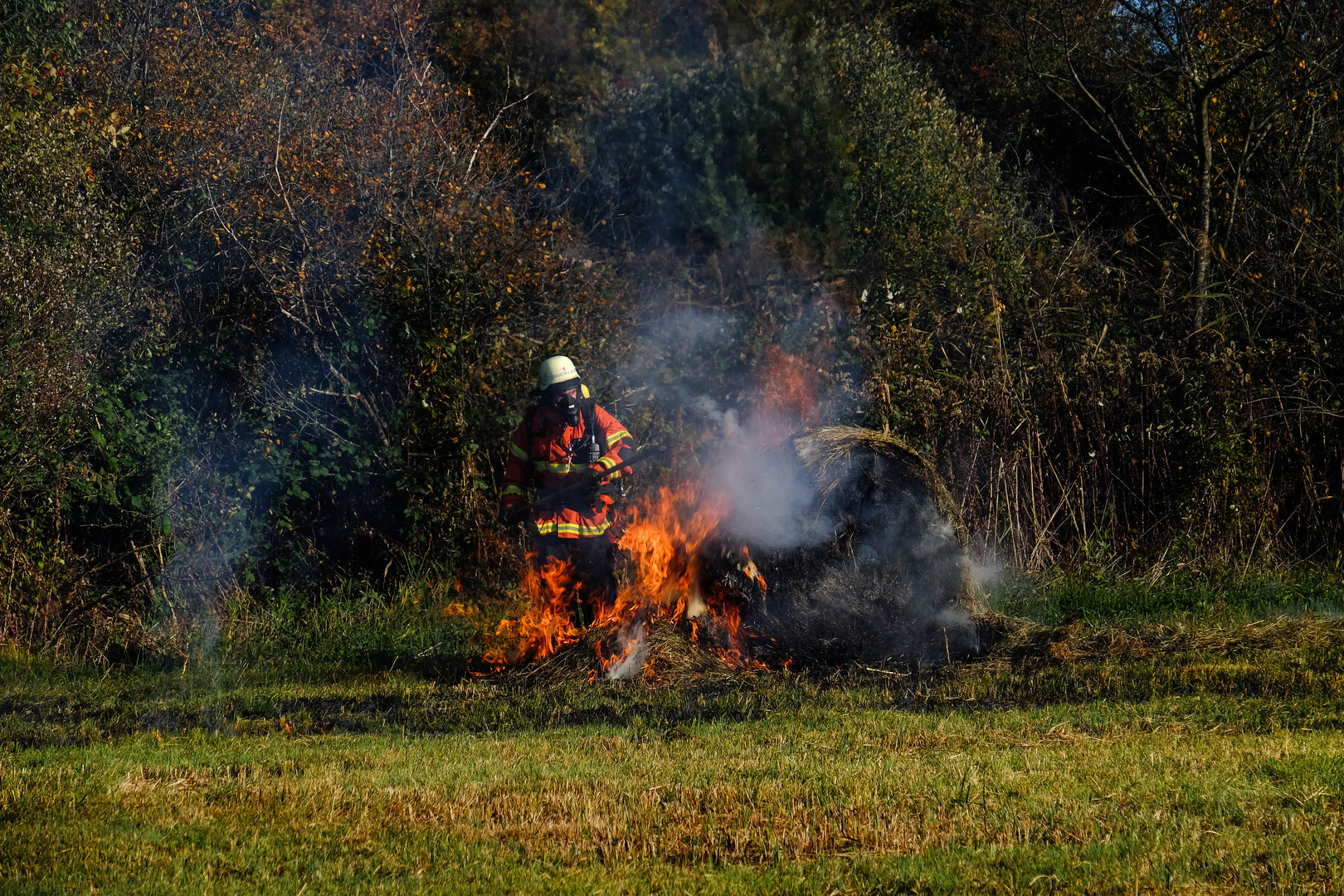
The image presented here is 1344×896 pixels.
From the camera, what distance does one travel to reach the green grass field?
4.46 m

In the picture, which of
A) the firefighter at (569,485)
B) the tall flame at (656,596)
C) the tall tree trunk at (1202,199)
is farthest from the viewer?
the tall tree trunk at (1202,199)

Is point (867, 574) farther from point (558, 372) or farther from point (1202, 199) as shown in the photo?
point (1202, 199)

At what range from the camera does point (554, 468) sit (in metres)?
9.13

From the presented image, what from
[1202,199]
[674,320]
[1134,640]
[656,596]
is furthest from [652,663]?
[1202,199]

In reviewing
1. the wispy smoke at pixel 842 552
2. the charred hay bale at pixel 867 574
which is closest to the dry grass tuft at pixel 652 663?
the wispy smoke at pixel 842 552

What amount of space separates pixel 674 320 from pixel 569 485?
5497 mm

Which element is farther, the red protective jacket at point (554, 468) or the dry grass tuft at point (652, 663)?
the red protective jacket at point (554, 468)

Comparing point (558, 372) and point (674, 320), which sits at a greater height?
point (674, 320)

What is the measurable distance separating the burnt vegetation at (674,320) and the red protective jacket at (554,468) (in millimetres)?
1436

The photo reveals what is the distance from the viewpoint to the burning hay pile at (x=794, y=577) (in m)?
8.35

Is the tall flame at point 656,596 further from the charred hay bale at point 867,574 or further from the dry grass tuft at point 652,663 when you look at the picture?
the charred hay bale at point 867,574

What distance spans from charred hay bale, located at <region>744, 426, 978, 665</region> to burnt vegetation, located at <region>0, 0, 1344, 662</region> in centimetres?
4

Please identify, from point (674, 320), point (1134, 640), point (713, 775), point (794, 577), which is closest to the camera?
point (713, 775)

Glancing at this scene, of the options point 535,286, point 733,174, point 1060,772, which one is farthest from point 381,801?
point 733,174
